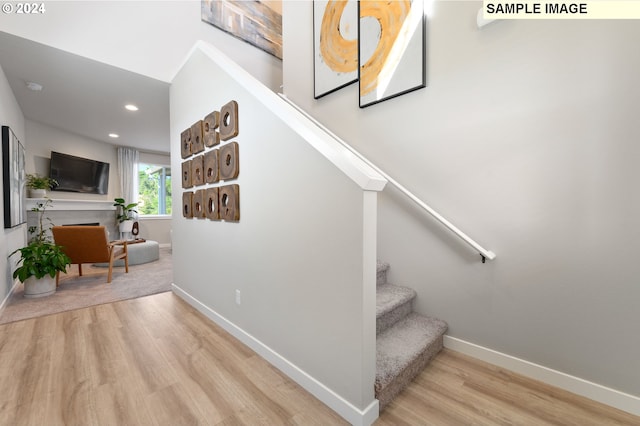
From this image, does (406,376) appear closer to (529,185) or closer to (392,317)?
(392,317)

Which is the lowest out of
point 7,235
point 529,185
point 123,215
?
point 7,235

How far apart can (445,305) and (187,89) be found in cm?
325

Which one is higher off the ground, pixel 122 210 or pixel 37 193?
pixel 37 193

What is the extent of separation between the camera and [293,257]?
1.48 m

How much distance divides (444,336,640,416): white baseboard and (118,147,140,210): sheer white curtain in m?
7.25

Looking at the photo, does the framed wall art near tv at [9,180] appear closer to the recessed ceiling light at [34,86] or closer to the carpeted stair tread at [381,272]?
the recessed ceiling light at [34,86]

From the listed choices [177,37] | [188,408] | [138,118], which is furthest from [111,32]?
[188,408]

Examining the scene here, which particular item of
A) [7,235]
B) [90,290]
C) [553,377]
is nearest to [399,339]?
[553,377]

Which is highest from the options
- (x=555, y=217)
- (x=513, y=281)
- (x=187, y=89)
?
(x=187, y=89)

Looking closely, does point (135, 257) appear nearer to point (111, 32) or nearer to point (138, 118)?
point (138, 118)

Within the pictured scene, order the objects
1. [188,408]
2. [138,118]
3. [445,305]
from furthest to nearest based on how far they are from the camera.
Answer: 1. [138,118]
2. [445,305]
3. [188,408]

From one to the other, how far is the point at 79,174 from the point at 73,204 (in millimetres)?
721

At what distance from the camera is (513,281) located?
62.9 inches

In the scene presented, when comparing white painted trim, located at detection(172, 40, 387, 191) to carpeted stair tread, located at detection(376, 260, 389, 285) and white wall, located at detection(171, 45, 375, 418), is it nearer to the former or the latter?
white wall, located at detection(171, 45, 375, 418)
